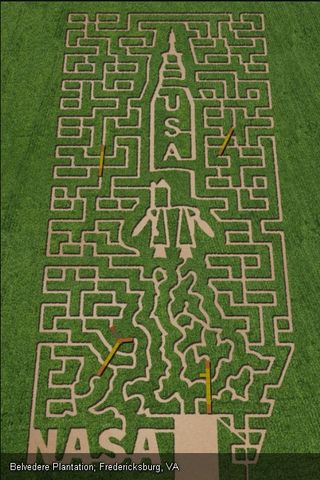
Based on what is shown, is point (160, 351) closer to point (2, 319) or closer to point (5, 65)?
point (2, 319)

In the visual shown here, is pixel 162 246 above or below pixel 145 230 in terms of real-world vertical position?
below

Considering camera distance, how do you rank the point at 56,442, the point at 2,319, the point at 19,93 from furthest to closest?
1. the point at 19,93
2. the point at 2,319
3. the point at 56,442

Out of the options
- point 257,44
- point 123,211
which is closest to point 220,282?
point 123,211

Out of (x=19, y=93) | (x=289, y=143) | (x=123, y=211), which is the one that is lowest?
(x=123, y=211)

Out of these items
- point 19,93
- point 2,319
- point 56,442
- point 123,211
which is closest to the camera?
point 56,442
